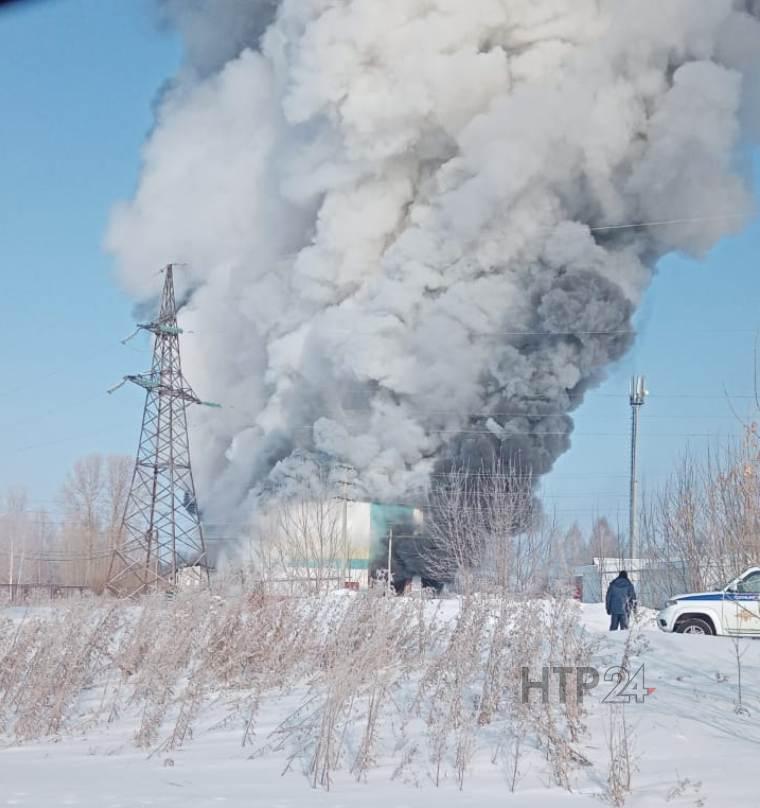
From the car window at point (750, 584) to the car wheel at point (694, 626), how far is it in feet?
3.78

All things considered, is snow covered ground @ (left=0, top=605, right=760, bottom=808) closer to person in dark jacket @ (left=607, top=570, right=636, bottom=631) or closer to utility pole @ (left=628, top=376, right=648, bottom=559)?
person in dark jacket @ (left=607, top=570, right=636, bottom=631)

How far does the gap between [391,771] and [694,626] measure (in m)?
11.4

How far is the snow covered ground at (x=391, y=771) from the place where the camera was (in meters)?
7.50

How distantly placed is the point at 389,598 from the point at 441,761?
3787 mm

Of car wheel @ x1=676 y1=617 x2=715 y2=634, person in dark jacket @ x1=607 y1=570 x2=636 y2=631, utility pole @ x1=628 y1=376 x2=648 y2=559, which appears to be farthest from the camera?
utility pole @ x1=628 y1=376 x2=648 y2=559

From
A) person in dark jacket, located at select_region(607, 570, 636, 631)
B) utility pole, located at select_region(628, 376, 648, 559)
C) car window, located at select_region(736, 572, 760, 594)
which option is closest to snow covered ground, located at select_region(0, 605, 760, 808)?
car window, located at select_region(736, 572, 760, 594)

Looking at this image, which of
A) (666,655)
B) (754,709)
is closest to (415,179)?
(666,655)

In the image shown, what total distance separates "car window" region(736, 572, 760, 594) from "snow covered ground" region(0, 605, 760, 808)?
6.14m

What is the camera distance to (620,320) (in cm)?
4091

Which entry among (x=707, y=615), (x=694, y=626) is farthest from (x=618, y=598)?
(x=707, y=615)

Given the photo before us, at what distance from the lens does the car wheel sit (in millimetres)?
18562

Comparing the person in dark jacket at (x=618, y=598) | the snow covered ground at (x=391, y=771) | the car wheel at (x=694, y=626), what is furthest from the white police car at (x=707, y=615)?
the snow covered ground at (x=391, y=771)

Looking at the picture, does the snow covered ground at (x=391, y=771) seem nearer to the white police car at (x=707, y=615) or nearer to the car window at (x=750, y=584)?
the car window at (x=750, y=584)

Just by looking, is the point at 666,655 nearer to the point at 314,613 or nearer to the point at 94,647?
the point at 314,613
